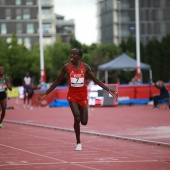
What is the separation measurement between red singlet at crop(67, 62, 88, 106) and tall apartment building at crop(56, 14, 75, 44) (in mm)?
141426

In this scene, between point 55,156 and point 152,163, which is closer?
point 152,163

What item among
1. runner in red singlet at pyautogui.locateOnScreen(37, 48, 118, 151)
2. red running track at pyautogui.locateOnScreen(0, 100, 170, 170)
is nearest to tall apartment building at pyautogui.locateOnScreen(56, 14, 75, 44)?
red running track at pyautogui.locateOnScreen(0, 100, 170, 170)

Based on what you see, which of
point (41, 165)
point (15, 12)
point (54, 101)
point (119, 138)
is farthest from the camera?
point (15, 12)

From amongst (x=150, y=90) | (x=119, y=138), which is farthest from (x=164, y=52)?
(x=119, y=138)

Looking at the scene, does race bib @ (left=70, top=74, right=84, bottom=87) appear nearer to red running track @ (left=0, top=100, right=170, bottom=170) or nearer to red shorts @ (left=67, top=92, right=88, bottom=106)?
red shorts @ (left=67, top=92, right=88, bottom=106)

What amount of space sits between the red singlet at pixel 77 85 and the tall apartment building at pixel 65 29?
14143 cm

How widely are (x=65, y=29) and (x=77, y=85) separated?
480 ft

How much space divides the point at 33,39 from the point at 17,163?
126219 millimetres

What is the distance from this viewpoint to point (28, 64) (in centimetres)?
9875

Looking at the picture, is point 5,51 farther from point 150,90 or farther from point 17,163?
point 17,163

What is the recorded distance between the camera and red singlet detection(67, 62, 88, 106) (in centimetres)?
1603

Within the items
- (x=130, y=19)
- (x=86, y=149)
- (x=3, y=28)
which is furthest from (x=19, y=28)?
(x=86, y=149)

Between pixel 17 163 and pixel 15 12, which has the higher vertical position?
pixel 15 12

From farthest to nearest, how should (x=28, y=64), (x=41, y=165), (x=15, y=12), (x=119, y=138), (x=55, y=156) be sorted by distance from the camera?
(x=15, y=12), (x=28, y=64), (x=119, y=138), (x=55, y=156), (x=41, y=165)
